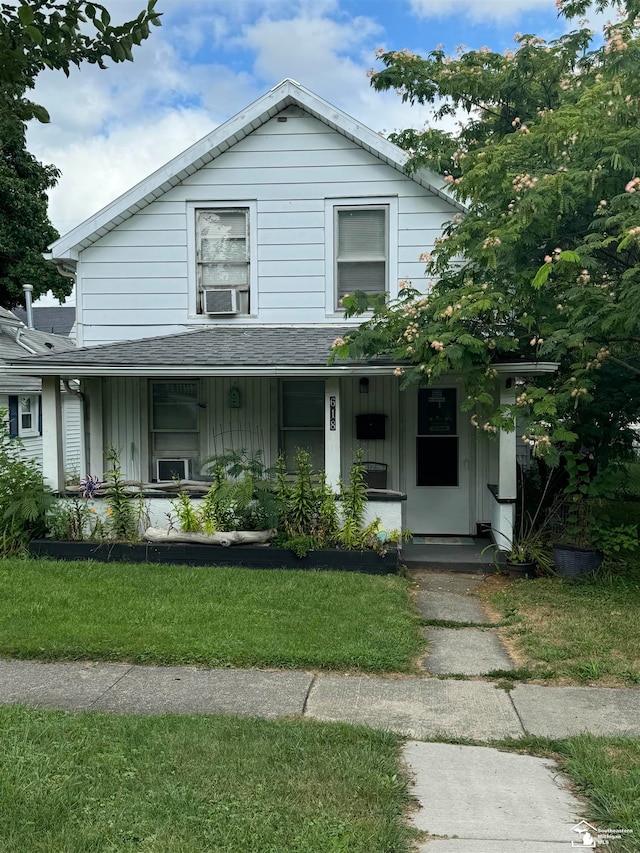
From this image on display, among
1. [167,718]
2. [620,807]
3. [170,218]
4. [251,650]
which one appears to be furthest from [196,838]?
[170,218]

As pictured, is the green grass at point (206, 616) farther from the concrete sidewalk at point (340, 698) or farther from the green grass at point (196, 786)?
the green grass at point (196, 786)

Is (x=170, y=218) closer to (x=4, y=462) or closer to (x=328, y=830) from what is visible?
(x=4, y=462)

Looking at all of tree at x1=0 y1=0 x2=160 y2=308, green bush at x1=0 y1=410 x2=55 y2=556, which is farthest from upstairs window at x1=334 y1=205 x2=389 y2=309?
tree at x1=0 y1=0 x2=160 y2=308

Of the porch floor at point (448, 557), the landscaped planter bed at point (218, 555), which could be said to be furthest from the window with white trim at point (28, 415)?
the porch floor at point (448, 557)

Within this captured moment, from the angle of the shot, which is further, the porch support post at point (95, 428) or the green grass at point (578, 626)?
the porch support post at point (95, 428)

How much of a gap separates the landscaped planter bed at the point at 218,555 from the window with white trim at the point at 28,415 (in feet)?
35.6

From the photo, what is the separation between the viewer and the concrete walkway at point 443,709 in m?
3.38

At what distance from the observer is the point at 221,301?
10383 millimetres

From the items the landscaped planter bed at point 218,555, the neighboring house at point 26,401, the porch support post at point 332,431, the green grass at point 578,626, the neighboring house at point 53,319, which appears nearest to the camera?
the green grass at point 578,626

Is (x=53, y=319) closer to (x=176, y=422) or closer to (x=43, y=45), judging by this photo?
(x=176, y=422)

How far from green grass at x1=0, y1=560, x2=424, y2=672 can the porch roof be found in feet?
7.97

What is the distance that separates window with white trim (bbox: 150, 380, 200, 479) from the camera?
1055 centimetres

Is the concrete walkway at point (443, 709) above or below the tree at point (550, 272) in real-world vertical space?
below

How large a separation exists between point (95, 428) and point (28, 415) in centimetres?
1005
